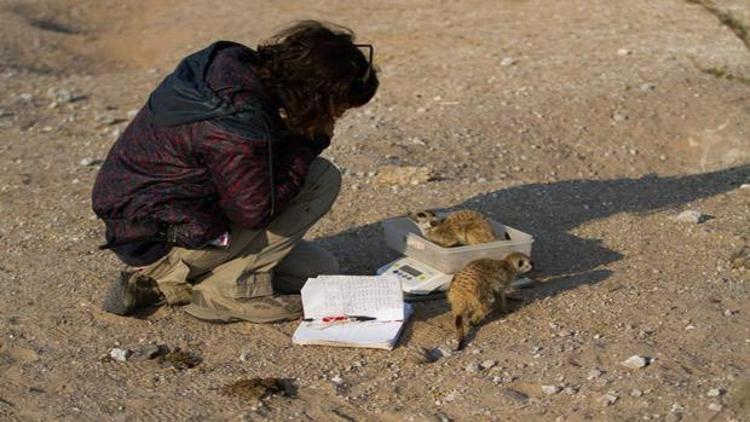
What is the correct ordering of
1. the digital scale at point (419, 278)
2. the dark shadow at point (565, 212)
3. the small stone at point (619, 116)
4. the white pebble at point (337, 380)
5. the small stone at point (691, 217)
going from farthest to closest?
the small stone at point (619, 116)
the small stone at point (691, 217)
the dark shadow at point (565, 212)
the digital scale at point (419, 278)
the white pebble at point (337, 380)

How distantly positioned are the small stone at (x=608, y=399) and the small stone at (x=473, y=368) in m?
0.53

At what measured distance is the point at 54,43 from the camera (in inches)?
441

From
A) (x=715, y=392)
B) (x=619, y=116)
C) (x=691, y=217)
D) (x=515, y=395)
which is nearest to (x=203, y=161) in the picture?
(x=515, y=395)

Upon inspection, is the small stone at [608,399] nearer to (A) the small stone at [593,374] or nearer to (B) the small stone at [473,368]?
(A) the small stone at [593,374]

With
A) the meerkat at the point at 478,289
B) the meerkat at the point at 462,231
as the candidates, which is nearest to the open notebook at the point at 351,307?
the meerkat at the point at 478,289

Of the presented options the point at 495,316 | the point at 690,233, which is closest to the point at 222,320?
the point at 495,316

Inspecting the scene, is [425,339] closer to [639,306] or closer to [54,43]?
[639,306]

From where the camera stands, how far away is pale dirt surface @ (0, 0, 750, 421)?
14.3 feet

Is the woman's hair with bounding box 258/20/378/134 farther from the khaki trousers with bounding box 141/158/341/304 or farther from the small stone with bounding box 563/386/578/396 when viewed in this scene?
the small stone with bounding box 563/386/578/396

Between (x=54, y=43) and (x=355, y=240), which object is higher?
(x=355, y=240)

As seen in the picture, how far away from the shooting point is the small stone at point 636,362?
4367mm

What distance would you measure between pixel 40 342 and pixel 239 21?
7166 millimetres

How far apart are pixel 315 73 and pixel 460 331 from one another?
1.21 metres

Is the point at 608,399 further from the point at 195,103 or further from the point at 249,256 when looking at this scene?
the point at 195,103
